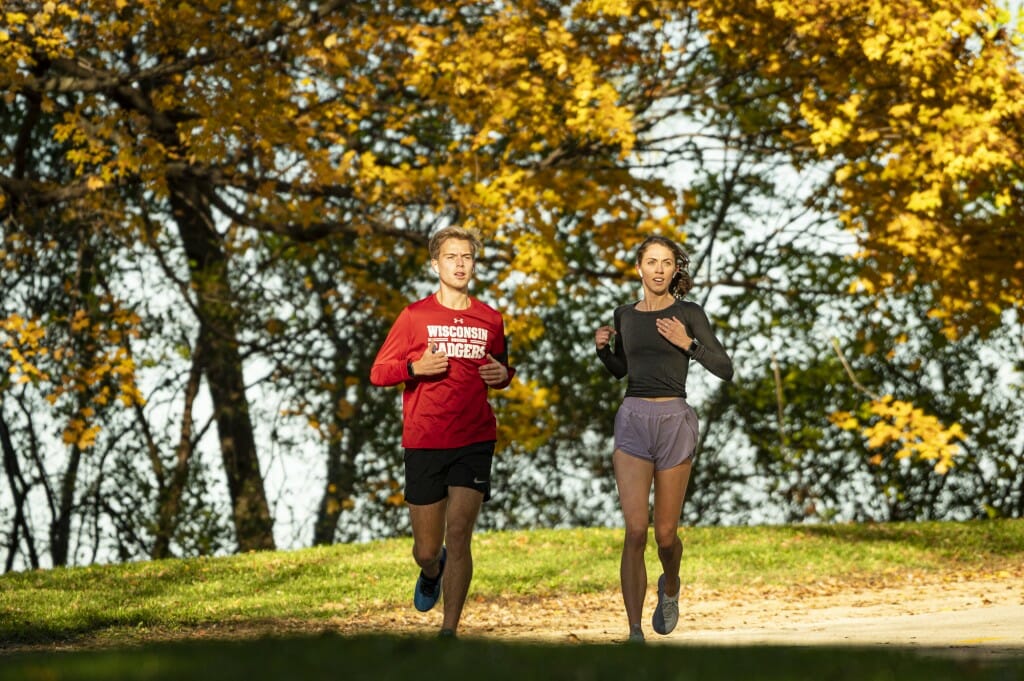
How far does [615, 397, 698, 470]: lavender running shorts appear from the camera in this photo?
6.43m

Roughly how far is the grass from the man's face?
1.75 metres

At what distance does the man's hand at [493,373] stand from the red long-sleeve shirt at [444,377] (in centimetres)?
4

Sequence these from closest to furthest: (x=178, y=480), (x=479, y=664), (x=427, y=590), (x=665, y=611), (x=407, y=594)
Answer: (x=479, y=664)
(x=665, y=611)
(x=427, y=590)
(x=407, y=594)
(x=178, y=480)

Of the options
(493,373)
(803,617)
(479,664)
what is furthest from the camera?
(803,617)

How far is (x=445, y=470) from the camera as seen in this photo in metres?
6.45

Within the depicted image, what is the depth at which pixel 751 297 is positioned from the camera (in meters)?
18.9

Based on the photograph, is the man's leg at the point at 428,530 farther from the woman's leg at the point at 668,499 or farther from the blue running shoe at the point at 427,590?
the woman's leg at the point at 668,499

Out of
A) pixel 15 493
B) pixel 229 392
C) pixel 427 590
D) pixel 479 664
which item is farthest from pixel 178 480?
pixel 479 664

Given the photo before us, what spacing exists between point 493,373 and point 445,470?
1.82 feet

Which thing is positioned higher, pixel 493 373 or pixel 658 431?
pixel 493 373

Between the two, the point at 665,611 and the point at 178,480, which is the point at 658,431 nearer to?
the point at 665,611

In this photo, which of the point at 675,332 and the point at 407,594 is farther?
the point at 407,594

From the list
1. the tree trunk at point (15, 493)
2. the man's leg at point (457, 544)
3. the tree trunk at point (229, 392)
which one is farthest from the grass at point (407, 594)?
the tree trunk at point (15, 493)

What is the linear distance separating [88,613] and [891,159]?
8.51 m
